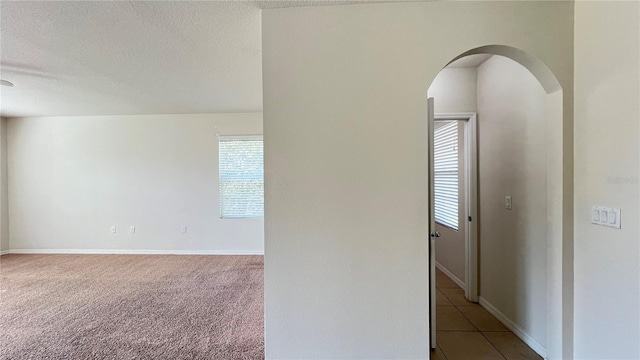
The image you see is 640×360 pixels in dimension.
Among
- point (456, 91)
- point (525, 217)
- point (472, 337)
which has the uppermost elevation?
point (456, 91)

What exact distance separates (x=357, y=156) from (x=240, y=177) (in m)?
3.36

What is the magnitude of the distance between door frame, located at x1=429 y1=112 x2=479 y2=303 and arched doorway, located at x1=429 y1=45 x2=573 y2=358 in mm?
11

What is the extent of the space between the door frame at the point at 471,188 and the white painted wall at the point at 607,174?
1.06 m

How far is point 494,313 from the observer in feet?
7.84

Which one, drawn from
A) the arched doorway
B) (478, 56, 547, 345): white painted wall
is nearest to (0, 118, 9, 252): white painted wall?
the arched doorway

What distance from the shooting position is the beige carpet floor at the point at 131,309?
196 cm

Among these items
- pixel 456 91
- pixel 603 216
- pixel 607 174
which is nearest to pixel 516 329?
pixel 603 216

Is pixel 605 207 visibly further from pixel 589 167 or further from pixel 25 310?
pixel 25 310

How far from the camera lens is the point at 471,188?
2.64 m

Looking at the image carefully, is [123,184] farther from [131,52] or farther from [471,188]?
[471,188]

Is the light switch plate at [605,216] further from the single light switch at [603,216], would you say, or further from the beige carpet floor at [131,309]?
the beige carpet floor at [131,309]

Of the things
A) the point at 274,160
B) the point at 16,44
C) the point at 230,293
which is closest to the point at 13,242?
the point at 16,44

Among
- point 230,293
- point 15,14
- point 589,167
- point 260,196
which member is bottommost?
point 230,293

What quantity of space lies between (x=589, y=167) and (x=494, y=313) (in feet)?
5.36
